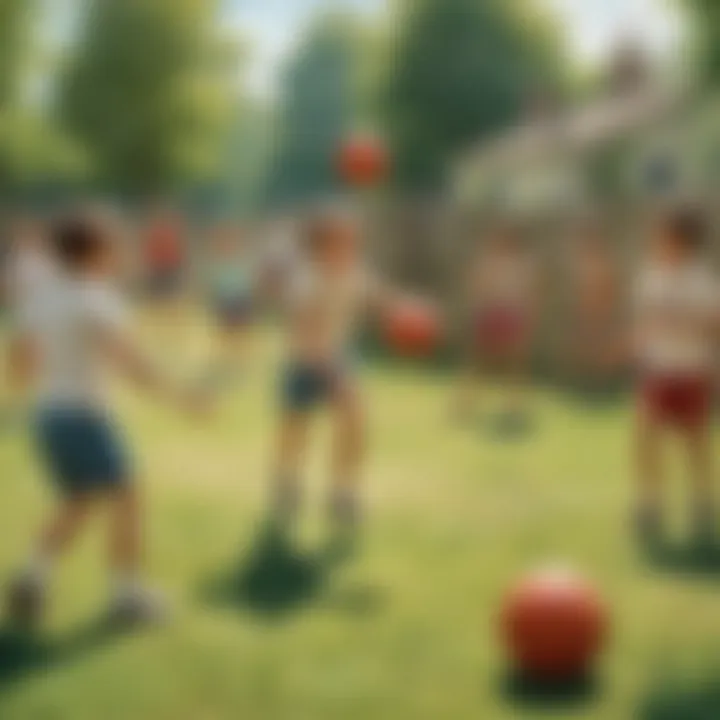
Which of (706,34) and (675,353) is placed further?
(675,353)

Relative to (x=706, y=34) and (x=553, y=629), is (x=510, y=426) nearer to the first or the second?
(x=553, y=629)

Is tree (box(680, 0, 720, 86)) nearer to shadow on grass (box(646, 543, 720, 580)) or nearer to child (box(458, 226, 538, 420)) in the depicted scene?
child (box(458, 226, 538, 420))

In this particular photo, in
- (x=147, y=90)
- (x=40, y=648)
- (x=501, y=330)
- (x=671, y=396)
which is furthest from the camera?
(x=501, y=330)

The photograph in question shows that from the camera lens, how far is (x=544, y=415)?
2.39 m

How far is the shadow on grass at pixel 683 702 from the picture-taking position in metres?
1.79

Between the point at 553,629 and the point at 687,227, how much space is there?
60 cm

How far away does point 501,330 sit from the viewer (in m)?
2.29

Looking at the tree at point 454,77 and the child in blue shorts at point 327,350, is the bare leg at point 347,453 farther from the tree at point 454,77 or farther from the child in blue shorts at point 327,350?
the tree at point 454,77

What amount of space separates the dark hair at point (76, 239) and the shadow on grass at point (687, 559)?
2.69 ft

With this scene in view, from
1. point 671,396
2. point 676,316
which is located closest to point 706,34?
point 676,316

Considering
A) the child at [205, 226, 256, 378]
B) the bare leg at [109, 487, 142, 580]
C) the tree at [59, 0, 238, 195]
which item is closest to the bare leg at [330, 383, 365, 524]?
the child at [205, 226, 256, 378]

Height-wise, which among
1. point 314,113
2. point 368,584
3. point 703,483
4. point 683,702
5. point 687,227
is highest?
point 314,113

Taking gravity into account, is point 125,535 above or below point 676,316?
below

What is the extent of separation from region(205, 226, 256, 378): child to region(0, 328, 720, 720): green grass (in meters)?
0.06
